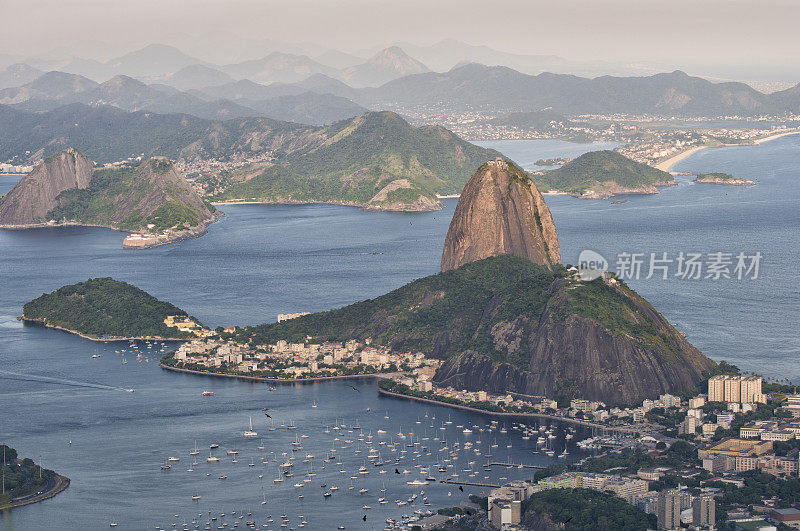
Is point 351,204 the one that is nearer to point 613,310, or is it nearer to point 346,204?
point 346,204

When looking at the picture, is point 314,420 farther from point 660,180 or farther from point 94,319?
point 660,180

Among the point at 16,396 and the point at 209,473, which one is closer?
the point at 209,473

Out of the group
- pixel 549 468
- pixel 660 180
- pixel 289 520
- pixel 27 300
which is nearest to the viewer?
pixel 289 520

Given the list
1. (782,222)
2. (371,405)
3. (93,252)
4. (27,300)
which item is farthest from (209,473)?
(782,222)

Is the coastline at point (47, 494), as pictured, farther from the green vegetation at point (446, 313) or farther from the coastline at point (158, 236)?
the coastline at point (158, 236)

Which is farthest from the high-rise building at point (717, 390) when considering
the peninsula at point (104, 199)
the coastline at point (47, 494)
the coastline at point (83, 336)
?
the peninsula at point (104, 199)

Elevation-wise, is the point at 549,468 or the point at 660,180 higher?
the point at 660,180

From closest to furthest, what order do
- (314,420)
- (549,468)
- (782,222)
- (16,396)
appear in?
(549,468), (314,420), (16,396), (782,222)
